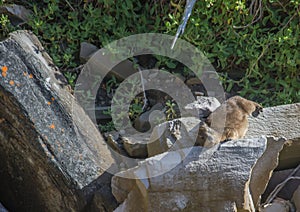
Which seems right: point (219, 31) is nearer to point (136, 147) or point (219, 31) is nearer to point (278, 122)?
point (278, 122)

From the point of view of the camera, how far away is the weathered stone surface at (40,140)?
9.57 feet

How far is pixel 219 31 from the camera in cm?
383

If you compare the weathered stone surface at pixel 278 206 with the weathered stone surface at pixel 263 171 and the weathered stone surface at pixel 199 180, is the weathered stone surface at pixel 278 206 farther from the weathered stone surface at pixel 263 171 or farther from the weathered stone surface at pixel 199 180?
the weathered stone surface at pixel 199 180

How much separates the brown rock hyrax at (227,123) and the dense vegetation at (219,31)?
23.6 inches

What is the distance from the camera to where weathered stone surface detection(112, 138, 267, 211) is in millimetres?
2650

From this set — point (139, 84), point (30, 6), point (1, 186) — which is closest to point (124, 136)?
point (139, 84)

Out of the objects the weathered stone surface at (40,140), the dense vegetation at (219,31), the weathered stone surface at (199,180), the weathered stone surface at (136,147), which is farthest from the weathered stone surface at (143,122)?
the weathered stone surface at (199,180)

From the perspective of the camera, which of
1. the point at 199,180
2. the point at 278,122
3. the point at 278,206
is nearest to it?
the point at 199,180

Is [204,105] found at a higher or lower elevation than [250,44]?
lower

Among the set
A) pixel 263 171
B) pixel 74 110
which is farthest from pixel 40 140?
pixel 263 171

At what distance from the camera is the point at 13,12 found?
3.85 m

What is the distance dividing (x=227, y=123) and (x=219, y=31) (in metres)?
1.11

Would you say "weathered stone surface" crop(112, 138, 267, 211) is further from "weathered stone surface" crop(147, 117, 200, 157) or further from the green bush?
the green bush

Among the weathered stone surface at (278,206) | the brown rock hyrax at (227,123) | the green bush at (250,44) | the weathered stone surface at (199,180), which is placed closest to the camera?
the weathered stone surface at (199,180)
